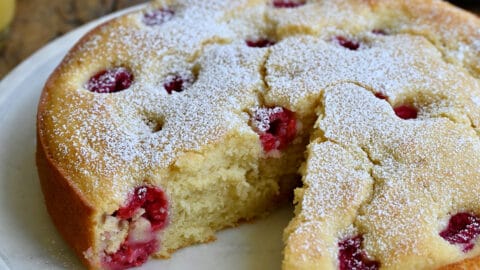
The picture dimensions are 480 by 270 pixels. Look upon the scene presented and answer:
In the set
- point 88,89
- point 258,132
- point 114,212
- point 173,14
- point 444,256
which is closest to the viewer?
point 444,256

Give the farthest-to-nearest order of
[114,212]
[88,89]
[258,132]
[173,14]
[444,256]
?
[173,14]
[88,89]
[258,132]
[114,212]
[444,256]

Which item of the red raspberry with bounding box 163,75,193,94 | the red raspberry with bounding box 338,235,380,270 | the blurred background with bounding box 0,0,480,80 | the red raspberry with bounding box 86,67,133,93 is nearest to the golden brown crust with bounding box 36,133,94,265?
the red raspberry with bounding box 86,67,133,93

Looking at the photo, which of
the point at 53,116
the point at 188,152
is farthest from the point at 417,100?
the point at 53,116

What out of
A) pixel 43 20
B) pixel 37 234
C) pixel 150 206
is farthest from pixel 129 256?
pixel 43 20

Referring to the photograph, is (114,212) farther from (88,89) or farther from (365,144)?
(365,144)

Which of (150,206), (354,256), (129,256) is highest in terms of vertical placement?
(354,256)

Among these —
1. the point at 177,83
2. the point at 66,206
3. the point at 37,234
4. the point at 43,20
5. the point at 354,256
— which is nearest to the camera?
the point at 354,256

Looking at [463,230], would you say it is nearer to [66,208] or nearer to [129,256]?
[129,256]
